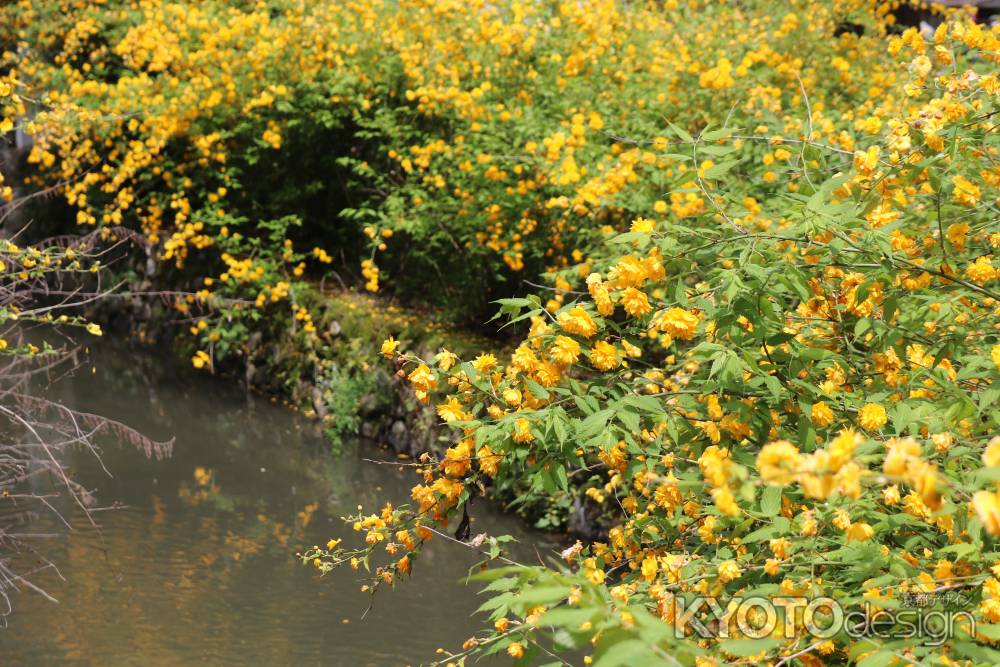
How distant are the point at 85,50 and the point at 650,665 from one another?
1148 cm

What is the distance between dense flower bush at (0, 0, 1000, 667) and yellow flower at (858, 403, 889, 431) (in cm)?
1

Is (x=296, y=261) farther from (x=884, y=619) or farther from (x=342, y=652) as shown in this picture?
(x=884, y=619)

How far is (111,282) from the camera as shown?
10.4 metres

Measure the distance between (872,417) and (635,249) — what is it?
0.80 meters

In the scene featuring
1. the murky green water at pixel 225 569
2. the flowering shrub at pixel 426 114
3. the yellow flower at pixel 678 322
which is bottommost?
the murky green water at pixel 225 569

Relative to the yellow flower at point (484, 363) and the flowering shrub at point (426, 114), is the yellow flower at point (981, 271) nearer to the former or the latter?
the yellow flower at point (484, 363)

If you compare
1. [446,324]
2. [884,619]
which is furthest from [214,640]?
[446,324]

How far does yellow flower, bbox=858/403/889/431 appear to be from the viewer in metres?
2.41

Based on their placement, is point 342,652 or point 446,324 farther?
point 446,324

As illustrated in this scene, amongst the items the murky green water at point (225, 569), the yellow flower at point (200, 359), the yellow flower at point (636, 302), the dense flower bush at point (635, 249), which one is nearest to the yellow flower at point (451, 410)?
the dense flower bush at point (635, 249)

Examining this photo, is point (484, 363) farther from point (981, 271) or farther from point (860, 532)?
point (981, 271)

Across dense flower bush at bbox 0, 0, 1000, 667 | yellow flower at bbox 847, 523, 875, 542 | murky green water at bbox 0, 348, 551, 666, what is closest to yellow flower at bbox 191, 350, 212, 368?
dense flower bush at bbox 0, 0, 1000, 667

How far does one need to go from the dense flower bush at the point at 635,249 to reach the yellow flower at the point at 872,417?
1 cm

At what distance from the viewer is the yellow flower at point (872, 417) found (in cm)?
241
